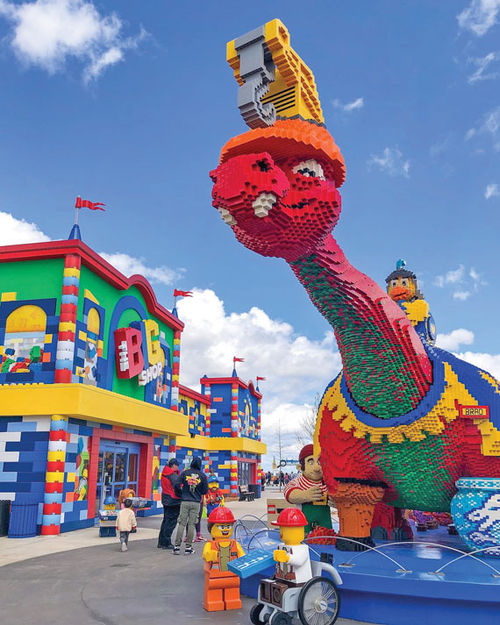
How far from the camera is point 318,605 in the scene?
13.2 feet

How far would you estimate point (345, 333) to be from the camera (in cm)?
479

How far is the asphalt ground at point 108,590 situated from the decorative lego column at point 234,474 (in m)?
17.5

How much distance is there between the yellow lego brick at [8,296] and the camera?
11.6 meters

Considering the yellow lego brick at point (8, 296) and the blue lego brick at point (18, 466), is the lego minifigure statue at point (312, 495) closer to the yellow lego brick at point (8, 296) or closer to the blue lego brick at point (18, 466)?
the blue lego brick at point (18, 466)

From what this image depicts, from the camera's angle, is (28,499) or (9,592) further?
(28,499)

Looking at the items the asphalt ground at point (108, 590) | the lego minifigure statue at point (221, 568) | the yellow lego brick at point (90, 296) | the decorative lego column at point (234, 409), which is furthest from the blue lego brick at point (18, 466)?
the decorative lego column at point (234, 409)

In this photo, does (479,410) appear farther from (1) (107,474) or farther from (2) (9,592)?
(1) (107,474)

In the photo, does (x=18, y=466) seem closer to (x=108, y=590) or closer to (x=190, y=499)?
(x=190, y=499)

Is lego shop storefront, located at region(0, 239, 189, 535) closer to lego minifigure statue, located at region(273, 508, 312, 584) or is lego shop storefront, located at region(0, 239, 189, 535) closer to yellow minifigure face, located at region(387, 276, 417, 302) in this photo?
yellow minifigure face, located at region(387, 276, 417, 302)

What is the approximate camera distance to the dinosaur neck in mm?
4469

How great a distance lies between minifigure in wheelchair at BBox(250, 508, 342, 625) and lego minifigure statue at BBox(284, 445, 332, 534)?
7.69 feet

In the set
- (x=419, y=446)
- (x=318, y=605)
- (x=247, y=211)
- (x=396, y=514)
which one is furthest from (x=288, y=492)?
(x=247, y=211)

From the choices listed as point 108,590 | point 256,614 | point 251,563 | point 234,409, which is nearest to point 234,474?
point 234,409

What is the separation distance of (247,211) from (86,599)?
4.02m
